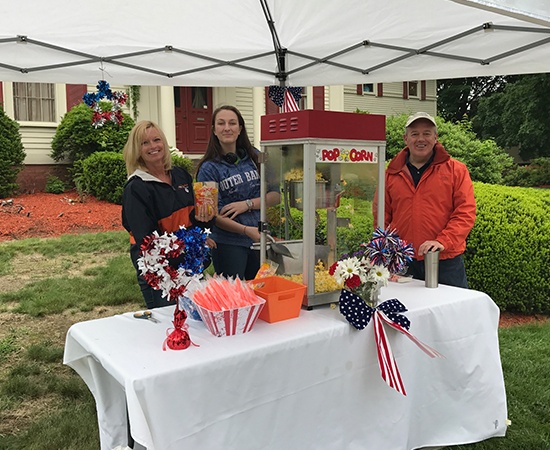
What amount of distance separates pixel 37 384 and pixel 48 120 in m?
8.92

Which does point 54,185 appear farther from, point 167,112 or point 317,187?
point 317,187

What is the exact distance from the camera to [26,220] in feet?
27.4

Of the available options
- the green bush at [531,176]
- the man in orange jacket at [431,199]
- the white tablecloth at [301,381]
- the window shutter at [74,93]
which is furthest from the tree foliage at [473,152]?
the green bush at [531,176]

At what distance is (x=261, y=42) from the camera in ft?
13.6

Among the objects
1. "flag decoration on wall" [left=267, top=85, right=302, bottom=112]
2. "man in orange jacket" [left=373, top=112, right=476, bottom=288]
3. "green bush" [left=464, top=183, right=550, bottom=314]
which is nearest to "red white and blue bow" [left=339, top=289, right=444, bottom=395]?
"man in orange jacket" [left=373, top=112, right=476, bottom=288]

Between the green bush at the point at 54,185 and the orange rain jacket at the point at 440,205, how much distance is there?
8906 mm

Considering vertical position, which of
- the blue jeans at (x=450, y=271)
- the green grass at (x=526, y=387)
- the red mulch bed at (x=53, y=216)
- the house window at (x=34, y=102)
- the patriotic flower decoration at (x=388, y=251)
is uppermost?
the house window at (x=34, y=102)

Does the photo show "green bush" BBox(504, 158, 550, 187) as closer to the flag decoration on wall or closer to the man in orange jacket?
the flag decoration on wall

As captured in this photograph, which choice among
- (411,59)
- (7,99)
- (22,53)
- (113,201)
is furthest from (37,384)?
(7,99)

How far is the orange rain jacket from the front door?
11.1 metres

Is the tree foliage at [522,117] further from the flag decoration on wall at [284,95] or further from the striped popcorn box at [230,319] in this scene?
the striped popcorn box at [230,319]

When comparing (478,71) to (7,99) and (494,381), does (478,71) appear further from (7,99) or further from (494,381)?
(7,99)

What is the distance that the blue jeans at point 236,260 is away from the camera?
324 centimetres

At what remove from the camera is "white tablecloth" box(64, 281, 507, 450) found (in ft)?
5.50
